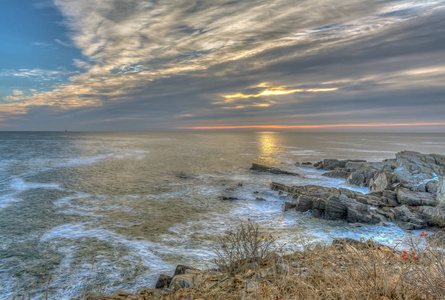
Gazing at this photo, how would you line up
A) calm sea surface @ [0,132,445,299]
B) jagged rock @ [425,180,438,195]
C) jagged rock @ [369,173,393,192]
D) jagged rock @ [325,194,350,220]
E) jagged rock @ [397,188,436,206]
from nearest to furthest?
calm sea surface @ [0,132,445,299], jagged rock @ [325,194,350,220], jagged rock @ [397,188,436,206], jagged rock @ [425,180,438,195], jagged rock @ [369,173,393,192]

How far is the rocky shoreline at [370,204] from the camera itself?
7938 mm

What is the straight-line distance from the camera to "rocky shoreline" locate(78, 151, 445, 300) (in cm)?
794

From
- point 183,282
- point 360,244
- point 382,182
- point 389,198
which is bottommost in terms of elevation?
point 389,198

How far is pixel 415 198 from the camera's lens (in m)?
19.5

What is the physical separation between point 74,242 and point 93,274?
13.6ft

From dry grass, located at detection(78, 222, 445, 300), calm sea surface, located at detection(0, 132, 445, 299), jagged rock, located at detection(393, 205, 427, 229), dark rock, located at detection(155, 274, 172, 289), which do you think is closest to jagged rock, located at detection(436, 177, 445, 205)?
jagged rock, located at detection(393, 205, 427, 229)

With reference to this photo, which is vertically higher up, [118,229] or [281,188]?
[118,229]

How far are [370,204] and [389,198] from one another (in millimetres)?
2945

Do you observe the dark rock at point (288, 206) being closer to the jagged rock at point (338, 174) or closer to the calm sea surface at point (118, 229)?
the calm sea surface at point (118, 229)

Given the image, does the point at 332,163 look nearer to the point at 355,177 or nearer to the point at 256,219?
the point at 355,177

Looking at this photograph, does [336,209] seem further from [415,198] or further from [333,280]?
[333,280]

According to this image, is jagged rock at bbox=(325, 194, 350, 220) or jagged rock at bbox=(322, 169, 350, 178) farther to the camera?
jagged rock at bbox=(322, 169, 350, 178)

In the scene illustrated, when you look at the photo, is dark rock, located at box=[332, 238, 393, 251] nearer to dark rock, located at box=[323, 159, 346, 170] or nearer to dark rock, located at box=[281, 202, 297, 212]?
dark rock, located at box=[281, 202, 297, 212]

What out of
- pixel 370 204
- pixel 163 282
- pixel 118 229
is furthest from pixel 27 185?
pixel 370 204
